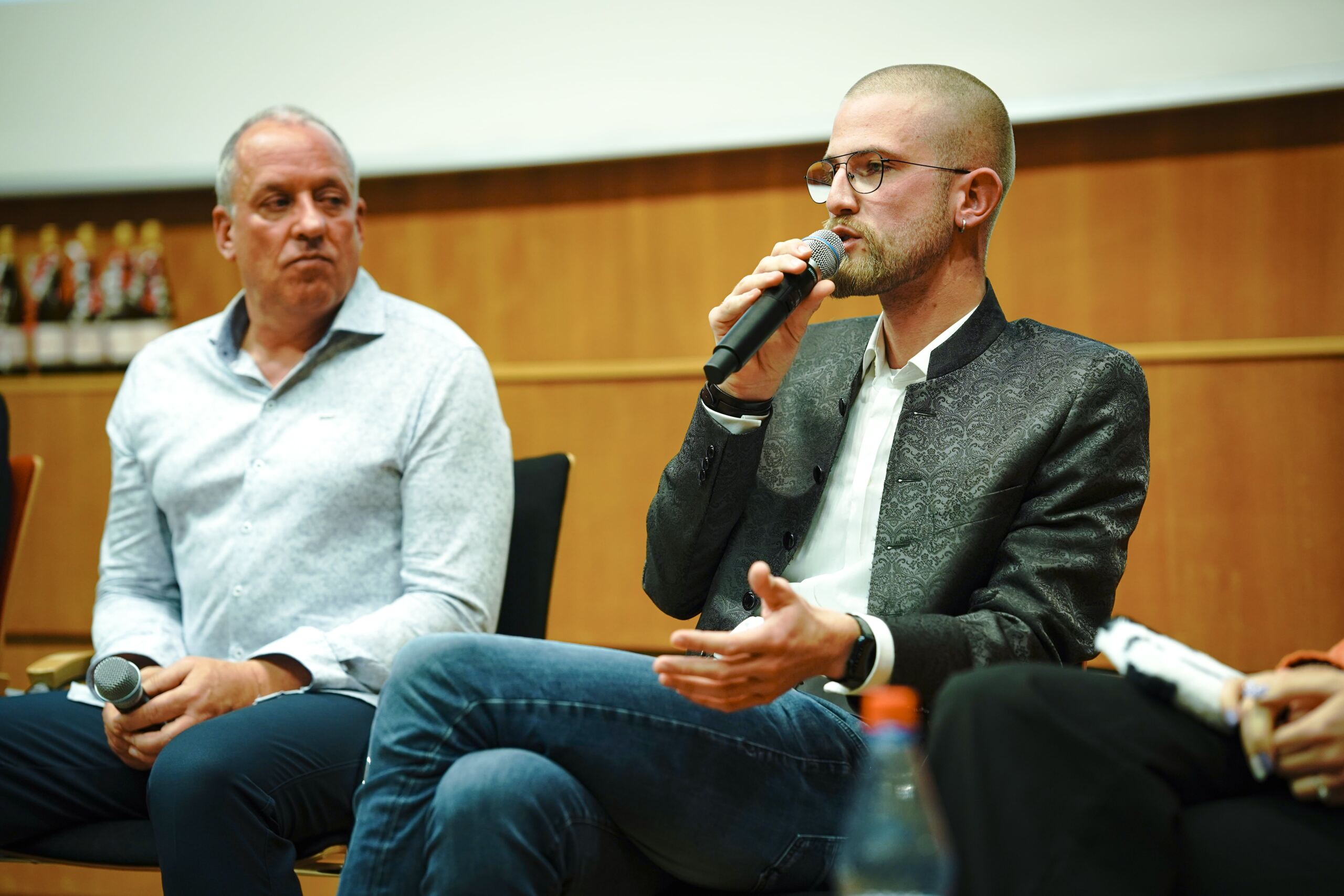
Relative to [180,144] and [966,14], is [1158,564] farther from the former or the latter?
[180,144]

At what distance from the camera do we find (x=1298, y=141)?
2680 mm

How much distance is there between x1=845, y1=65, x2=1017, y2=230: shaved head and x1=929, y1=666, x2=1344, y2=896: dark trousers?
2.74 feet

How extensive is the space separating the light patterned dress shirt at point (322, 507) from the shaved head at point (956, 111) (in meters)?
0.78

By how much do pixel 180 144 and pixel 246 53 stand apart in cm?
33

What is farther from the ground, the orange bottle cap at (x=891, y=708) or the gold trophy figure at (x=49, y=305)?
the orange bottle cap at (x=891, y=708)

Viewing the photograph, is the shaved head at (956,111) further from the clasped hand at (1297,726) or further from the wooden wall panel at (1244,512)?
the wooden wall panel at (1244,512)

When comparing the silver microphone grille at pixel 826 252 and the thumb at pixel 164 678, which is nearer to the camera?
the silver microphone grille at pixel 826 252

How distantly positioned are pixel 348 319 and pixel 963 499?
43.7 inches

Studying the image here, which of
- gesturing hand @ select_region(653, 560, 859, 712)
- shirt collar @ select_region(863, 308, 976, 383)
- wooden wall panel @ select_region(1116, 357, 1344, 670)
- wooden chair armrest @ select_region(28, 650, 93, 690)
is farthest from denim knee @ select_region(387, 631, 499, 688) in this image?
wooden wall panel @ select_region(1116, 357, 1344, 670)

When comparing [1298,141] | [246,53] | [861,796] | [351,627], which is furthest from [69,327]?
[1298,141]

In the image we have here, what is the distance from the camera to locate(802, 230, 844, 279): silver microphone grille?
147 cm

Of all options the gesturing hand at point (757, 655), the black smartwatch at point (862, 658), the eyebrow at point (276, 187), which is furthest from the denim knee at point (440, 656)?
the eyebrow at point (276, 187)

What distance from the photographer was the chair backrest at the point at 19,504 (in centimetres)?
202

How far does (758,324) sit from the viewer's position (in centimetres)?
133
